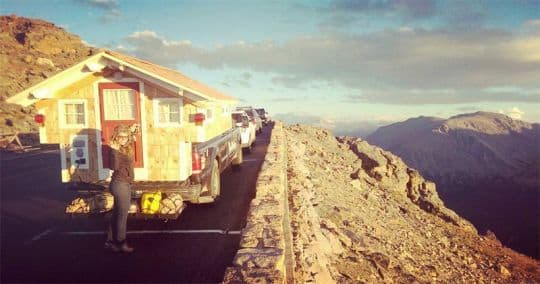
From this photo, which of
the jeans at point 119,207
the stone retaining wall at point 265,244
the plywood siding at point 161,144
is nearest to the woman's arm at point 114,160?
the jeans at point 119,207

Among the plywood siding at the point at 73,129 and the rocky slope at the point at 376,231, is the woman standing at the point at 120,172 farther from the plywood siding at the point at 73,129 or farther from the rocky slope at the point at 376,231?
the rocky slope at the point at 376,231

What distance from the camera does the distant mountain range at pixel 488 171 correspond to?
7210 cm

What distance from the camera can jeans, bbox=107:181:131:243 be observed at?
6.16 meters

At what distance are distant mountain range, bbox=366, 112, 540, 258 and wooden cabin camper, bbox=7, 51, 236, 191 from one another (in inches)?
2258

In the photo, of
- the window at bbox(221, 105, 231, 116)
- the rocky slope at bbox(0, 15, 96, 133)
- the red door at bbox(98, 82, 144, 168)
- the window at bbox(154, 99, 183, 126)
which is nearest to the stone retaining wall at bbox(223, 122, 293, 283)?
the window at bbox(154, 99, 183, 126)

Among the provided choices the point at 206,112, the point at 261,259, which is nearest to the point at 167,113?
the point at 206,112

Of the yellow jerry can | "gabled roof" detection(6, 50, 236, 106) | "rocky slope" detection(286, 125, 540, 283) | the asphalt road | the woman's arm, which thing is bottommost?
"rocky slope" detection(286, 125, 540, 283)

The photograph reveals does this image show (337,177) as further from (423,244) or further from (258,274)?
(258,274)

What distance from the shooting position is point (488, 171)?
139 meters

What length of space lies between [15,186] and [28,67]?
5137cm

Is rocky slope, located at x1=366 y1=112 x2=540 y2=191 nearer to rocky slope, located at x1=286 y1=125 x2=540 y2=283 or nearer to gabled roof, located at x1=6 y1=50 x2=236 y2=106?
rocky slope, located at x1=286 y1=125 x2=540 y2=283

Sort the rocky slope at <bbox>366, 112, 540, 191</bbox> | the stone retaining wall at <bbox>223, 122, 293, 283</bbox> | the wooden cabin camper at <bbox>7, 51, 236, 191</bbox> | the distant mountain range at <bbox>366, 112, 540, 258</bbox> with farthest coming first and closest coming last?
the rocky slope at <bbox>366, 112, 540, 191</bbox> → the distant mountain range at <bbox>366, 112, 540, 258</bbox> → the wooden cabin camper at <bbox>7, 51, 236, 191</bbox> → the stone retaining wall at <bbox>223, 122, 293, 283</bbox>

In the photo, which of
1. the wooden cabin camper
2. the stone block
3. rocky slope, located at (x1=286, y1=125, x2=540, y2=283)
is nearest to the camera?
the stone block

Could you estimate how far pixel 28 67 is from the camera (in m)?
55.1
